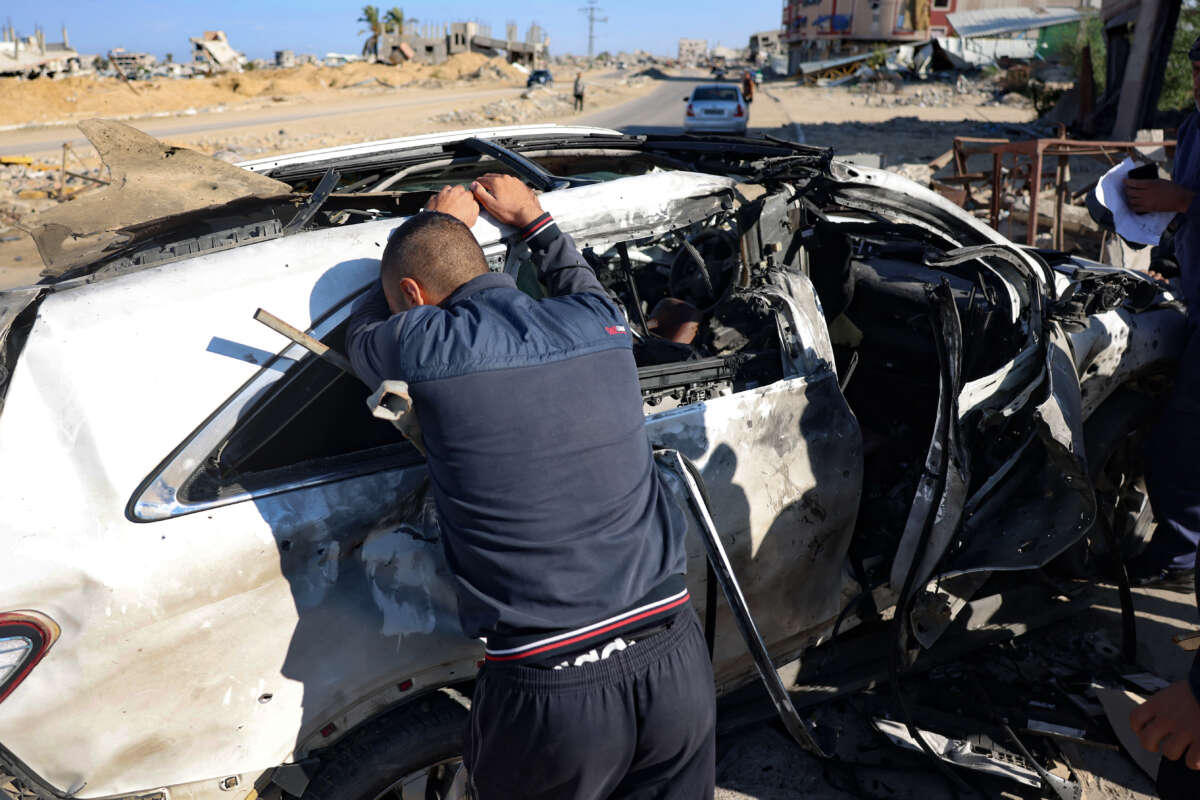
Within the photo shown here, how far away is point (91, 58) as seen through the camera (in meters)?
48.8

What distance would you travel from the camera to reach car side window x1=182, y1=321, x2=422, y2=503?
177 cm

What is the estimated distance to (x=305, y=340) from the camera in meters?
1.80

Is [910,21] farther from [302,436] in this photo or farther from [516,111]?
[302,436]

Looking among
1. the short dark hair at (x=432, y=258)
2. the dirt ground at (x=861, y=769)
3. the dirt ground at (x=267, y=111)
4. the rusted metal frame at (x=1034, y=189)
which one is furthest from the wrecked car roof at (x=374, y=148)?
the dirt ground at (x=267, y=111)

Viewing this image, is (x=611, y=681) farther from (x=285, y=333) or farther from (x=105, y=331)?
(x=105, y=331)

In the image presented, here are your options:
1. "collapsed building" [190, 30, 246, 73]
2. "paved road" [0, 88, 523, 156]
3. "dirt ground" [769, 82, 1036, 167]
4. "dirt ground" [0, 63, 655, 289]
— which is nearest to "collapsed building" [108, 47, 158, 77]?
"collapsed building" [190, 30, 246, 73]

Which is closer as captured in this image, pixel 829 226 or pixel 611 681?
pixel 611 681

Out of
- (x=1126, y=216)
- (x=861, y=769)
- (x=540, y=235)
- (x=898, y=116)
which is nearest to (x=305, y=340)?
(x=540, y=235)

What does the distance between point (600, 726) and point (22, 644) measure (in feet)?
3.66

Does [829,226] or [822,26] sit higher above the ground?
[822,26]

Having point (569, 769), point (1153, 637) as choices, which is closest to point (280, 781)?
point (569, 769)

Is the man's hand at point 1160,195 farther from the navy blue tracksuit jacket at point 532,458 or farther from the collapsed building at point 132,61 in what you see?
the collapsed building at point 132,61

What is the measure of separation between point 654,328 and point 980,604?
1578mm

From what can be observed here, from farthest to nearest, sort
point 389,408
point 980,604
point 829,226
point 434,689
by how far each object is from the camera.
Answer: point 829,226, point 980,604, point 434,689, point 389,408
